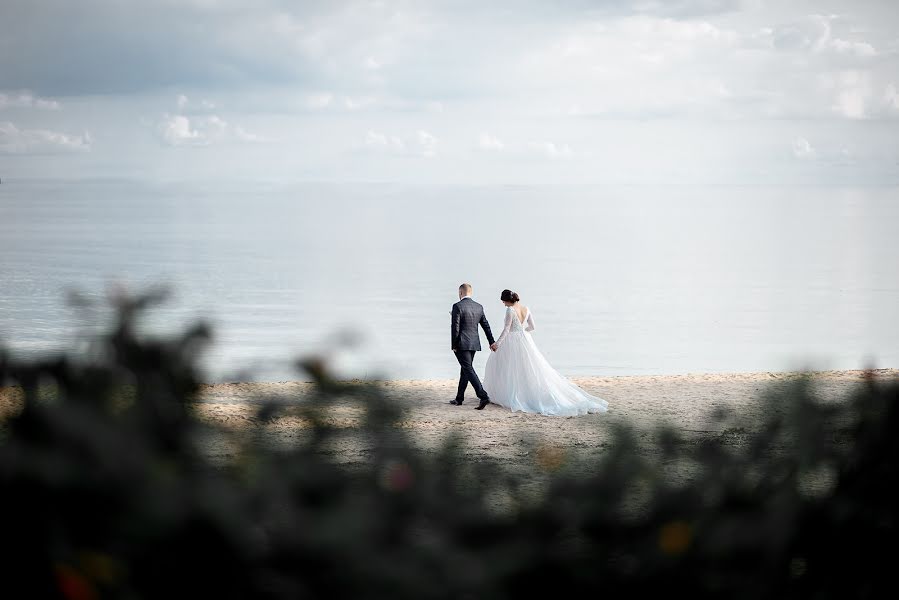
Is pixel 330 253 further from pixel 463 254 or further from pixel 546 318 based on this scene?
pixel 546 318

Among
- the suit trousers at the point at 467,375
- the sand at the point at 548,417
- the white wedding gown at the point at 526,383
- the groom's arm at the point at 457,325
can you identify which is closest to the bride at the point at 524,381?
the white wedding gown at the point at 526,383

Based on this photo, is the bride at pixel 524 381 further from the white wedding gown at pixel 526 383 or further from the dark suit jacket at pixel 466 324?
the dark suit jacket at pixel 466 324

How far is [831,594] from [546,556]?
27.3 inches

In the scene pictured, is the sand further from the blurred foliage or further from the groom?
the blurred foliage

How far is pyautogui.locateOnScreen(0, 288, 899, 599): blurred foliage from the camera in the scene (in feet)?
5.26

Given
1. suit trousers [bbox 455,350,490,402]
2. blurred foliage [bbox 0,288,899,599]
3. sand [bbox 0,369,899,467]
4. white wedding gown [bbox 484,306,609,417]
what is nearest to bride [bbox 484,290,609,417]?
white wedding gown [bbox 484,306,609,417]

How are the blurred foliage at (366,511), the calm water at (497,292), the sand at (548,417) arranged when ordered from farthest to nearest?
the calm water at (497,292) → the sand at (548,417) → the blurred foliage at (366,511)

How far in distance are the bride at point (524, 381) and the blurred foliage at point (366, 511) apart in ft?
41.9

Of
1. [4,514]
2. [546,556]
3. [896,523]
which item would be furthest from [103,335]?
[896,523]

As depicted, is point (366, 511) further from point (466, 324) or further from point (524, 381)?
point (524, 381)

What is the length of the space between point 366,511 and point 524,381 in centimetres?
1371

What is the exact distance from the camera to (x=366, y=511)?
1.70 meters

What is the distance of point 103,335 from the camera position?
1925mm

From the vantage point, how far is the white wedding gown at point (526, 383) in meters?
15.2
